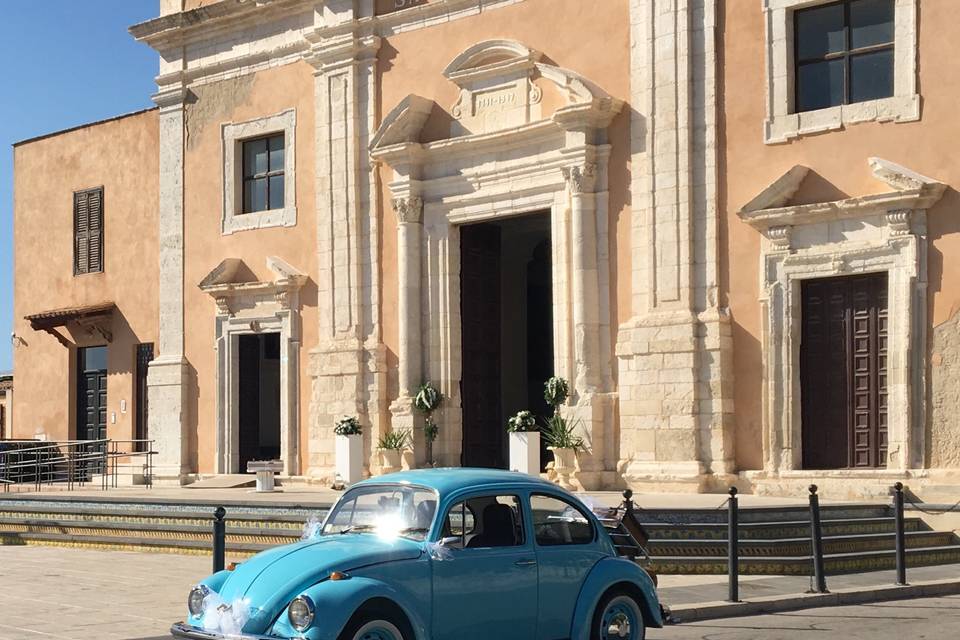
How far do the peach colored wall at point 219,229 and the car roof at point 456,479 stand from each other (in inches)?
645

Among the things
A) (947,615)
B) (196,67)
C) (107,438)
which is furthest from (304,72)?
(947,615)

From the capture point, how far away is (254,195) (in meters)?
27.9

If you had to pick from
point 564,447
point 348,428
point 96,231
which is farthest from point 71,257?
point 564,447

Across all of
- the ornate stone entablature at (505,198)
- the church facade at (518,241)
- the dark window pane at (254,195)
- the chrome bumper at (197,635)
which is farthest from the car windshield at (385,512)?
the dark window pane at (254,195)

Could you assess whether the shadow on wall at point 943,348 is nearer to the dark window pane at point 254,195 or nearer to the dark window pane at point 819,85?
the dark window pane at point 819,85

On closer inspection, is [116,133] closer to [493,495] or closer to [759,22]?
[759,22]

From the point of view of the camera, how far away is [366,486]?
32.4 feet

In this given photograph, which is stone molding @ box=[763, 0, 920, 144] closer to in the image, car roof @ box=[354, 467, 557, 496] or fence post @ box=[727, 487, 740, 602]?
fence post @ box=[727, 487, 740, 602]

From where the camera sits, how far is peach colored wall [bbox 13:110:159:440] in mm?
29734

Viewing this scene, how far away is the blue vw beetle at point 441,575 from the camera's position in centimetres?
872

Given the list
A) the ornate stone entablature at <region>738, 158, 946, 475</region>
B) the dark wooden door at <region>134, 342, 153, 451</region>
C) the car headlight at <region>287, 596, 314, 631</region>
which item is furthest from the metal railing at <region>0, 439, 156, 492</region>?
the car headlight at <region>287, 596, 314, 631</region>

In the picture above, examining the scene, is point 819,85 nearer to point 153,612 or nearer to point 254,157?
point 254,157

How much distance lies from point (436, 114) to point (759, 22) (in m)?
6.14

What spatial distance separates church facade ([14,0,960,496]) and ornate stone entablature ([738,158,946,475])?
0.15 feet
